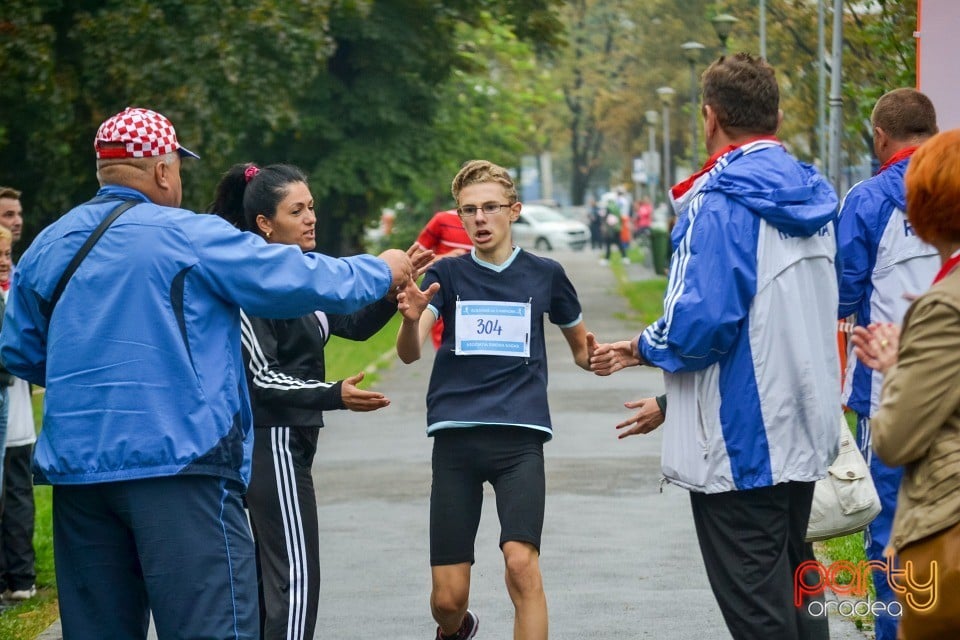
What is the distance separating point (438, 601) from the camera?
242 inches

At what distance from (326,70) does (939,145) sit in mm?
25830

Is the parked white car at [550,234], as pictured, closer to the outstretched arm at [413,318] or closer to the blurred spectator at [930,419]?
the outstretched arm at [413,318]

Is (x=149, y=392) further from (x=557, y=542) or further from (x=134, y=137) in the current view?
(x=557, y=542)

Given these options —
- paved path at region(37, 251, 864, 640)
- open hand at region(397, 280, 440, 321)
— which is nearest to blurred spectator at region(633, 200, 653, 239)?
paved path at region(37, 251, 864, 640)

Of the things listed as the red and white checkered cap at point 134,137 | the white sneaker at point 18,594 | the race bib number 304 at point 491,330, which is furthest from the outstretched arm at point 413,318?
A: the white sneaker at point 18,594

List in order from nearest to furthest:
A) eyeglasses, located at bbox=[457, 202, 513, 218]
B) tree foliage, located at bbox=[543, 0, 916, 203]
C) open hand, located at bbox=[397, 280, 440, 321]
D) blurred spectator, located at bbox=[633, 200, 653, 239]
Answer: open hand, located at bbox=[397, 280, 440, 321] < eyeglasses, located at bbox=[457, 202, 513, 218] < tree foliage, located at bbox=[543, 0, 916, 203] < blurred spectator, located at bbox=[633, 200, 653, 239]

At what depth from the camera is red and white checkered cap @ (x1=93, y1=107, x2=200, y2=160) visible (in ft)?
15.4

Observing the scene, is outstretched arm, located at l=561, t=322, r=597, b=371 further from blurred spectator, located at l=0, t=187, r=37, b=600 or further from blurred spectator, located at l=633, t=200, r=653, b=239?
blurred spectator, located at l=633, t=200, r=653, b=239

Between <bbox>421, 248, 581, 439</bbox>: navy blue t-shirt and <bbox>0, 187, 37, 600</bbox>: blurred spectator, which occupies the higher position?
<bbox>421, 248, 581, 439</bbox>: navy blue t-shirt

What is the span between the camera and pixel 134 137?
4.70m

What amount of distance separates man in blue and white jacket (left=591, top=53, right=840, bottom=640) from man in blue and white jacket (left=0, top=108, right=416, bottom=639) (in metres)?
1.11

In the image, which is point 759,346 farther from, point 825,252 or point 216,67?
point 216,67

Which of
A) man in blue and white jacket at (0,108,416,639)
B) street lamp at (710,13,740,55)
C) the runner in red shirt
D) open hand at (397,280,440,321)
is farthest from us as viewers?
street lamp at (710,13,740,55)

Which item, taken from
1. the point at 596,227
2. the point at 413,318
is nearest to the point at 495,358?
the point at 413,318
